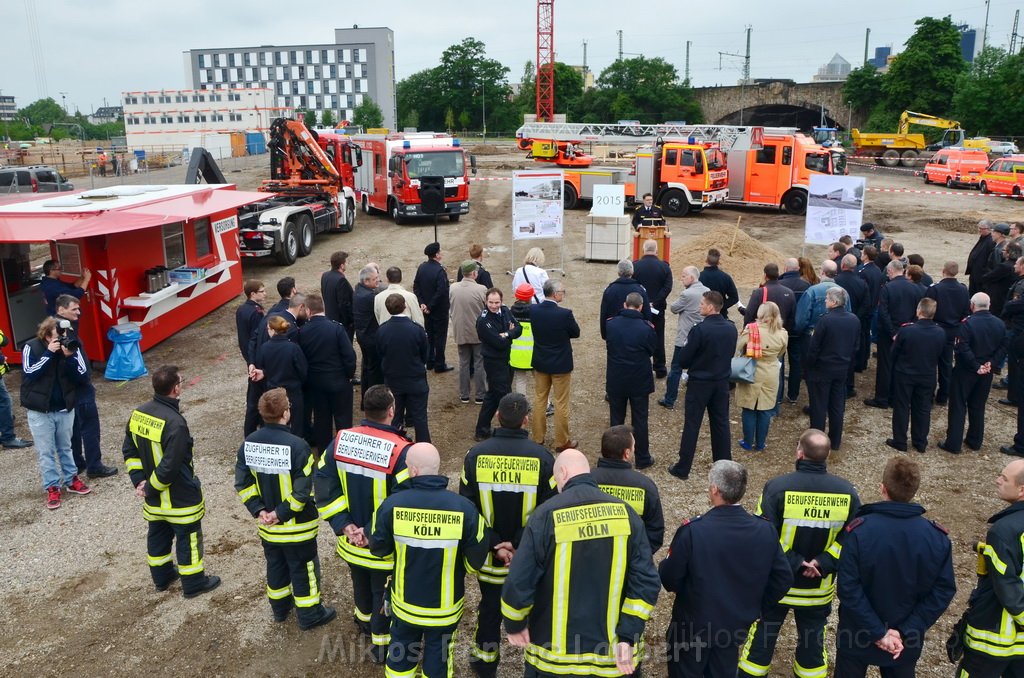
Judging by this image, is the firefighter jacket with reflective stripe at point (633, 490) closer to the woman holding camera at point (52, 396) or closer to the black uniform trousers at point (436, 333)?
the woman holding camera at point (52, 396)

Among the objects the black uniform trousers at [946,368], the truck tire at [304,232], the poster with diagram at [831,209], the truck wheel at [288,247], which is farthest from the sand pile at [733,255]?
the truck tire at [304,232]

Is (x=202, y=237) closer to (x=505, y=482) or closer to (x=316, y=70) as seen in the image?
(x=505, y=482)

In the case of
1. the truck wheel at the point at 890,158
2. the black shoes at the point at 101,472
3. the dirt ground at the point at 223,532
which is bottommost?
the dirt ground at the point at 223,532

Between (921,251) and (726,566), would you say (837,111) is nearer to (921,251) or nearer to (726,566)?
(921,251)

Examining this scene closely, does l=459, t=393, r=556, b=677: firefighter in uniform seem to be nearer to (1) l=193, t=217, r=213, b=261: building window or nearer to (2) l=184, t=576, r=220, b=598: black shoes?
(2) l=184, t=576, r=220, b=598: black shoes

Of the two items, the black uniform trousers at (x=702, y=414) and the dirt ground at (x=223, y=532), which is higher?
the black uniform trousers at (x=702, y=414)

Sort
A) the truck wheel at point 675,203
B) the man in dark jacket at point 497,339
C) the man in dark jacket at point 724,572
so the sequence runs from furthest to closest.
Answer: the truck wheel at point 675,203, the man in dark jacket at point 497,339, the man in dark jacket at point 724,572

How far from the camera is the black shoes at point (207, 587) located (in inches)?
211

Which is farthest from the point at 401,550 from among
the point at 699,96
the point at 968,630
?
the point at 699,96

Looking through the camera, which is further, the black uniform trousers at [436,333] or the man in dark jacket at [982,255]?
the man in dark jacket at [982,255]

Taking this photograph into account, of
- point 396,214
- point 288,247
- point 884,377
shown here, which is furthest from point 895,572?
point 396,214

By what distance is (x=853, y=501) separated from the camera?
405 centimetres

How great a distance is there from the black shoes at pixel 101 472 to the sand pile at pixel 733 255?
38.1 feet

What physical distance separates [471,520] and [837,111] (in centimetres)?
6358
